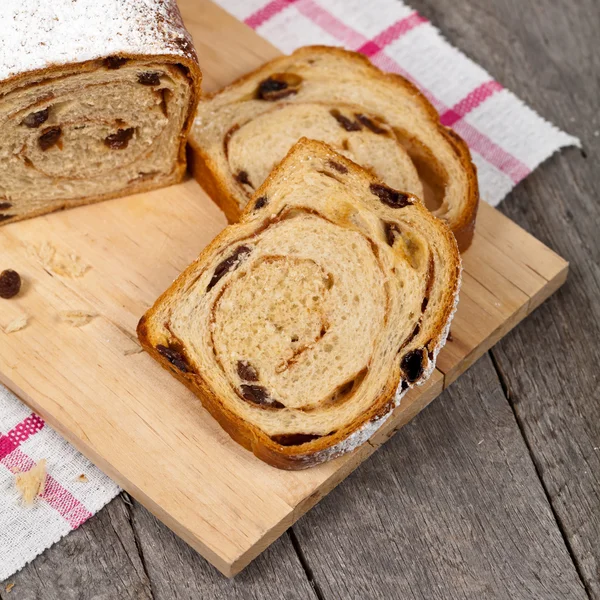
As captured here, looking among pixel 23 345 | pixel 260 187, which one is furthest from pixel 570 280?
pixel 23 345

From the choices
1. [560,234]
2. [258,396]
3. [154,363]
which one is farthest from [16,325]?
[560,234]

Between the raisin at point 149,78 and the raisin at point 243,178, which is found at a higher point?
the raisin at point 149,78

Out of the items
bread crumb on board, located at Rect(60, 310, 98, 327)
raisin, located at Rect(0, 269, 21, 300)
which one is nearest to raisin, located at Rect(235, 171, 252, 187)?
bread crumb on board, located at Rect(60, 310, 98, 327)

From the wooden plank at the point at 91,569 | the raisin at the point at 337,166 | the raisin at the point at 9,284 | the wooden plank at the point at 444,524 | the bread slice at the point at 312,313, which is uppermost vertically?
the raisin at the point at 337,166

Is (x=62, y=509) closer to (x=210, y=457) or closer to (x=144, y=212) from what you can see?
(x=210, y=457)

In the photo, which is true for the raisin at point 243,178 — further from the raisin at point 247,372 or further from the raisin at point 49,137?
the raisin at point 247,372

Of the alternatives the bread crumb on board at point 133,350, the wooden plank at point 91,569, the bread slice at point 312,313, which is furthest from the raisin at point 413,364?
the wooden plank at point 91,569

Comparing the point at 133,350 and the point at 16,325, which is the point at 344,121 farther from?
the point at 16,325
